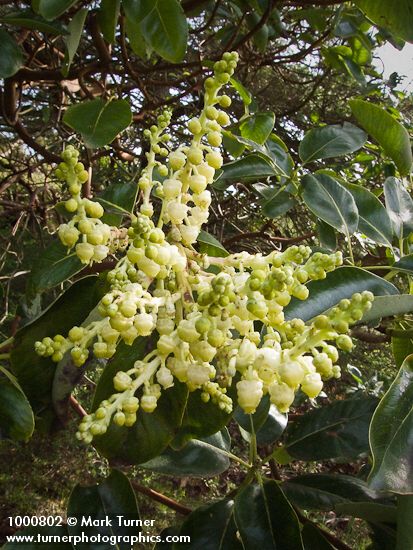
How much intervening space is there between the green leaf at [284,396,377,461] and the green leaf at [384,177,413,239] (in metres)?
0.42

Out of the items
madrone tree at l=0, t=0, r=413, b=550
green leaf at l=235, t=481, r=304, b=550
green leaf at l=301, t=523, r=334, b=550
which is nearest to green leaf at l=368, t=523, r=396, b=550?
madrone tree at l=0, t=0, r=413, b=550

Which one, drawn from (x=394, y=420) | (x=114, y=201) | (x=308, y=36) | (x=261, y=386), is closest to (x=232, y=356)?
(x=261, y=386)

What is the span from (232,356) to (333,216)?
0.54 m

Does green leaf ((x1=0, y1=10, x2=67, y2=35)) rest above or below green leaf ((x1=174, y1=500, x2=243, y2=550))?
above

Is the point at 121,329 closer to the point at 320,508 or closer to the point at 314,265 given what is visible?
the point at 314,265

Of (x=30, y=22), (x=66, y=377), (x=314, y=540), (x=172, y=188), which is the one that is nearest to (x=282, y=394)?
(x=172, y=188)

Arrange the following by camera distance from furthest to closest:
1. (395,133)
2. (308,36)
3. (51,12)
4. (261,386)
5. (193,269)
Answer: (308,36) → (395,133) → (51,12) → (193,269) → (261,386)

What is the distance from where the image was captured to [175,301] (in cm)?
66

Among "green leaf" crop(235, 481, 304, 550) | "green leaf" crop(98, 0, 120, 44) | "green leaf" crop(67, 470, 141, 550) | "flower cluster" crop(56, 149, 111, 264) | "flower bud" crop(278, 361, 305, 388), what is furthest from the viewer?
"green leaf" crop(98, 0, 120, 44)

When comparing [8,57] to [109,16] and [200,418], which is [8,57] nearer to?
[109,16]

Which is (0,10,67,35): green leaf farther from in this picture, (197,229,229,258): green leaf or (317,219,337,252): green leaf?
(317,219,337,252): green leaf

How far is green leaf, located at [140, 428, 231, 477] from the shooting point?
1161 mm

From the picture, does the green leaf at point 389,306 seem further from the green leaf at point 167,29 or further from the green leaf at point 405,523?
the green leaf at point 167,29

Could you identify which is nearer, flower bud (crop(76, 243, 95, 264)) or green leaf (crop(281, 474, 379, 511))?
flower bud (crop(76, 243, 95, 264))
